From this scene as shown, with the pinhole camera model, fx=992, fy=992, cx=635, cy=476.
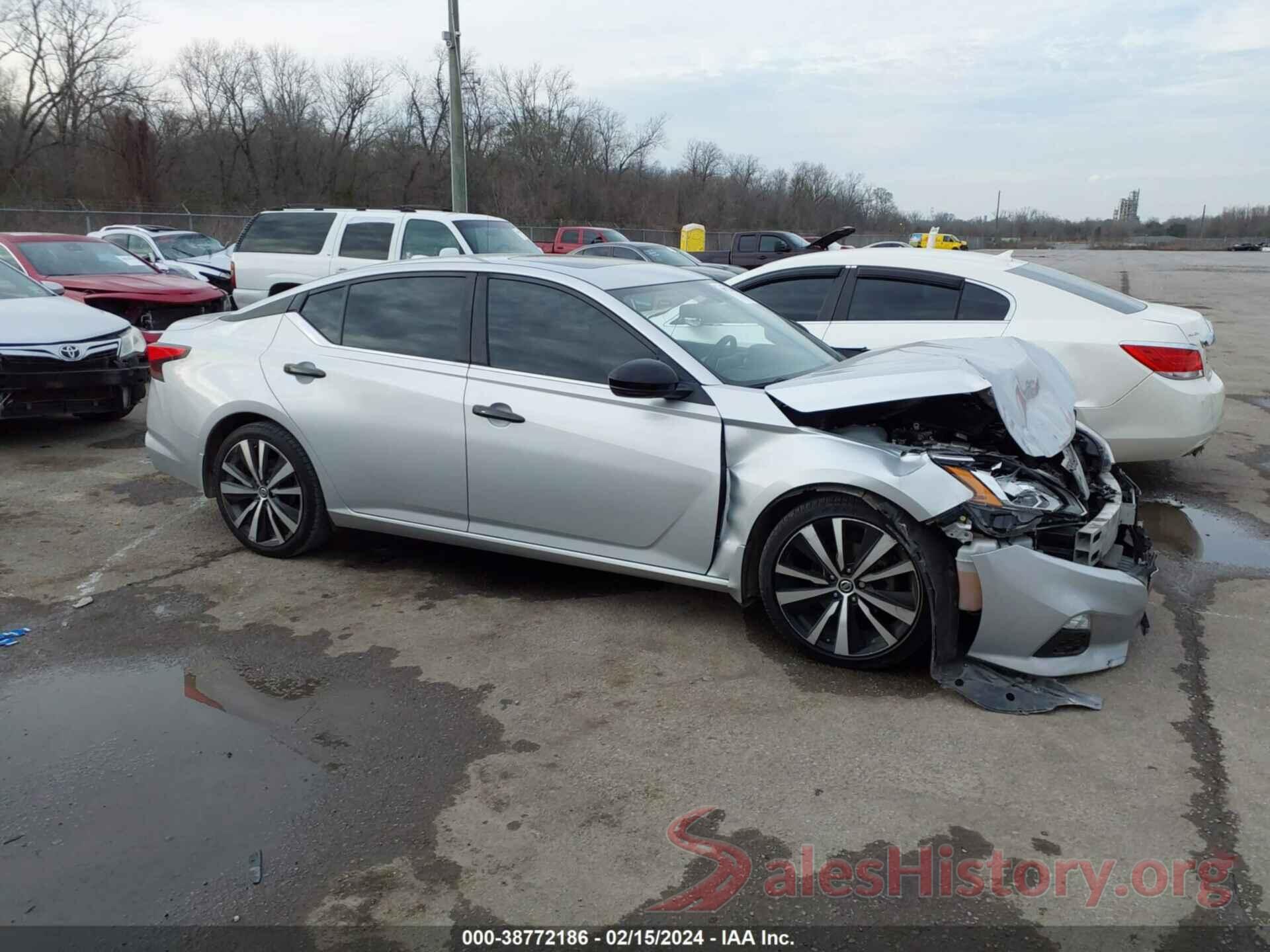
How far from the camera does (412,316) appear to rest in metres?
5.12

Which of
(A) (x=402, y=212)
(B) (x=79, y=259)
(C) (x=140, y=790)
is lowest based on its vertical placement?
(C) (x=140, y=790)

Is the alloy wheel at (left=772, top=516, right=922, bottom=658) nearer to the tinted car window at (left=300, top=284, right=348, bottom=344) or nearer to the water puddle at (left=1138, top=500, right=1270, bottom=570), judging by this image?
the water puddle at (left=1138, top=500, right=1270, bottom=570)

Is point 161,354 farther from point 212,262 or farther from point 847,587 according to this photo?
point 212,262

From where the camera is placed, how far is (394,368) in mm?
5012

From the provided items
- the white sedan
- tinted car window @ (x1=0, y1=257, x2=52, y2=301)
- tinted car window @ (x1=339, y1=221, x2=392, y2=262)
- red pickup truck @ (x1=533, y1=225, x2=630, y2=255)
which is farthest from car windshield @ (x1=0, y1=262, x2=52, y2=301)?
red pickup truck @ (x1=533, y1=225, x2=630, y2=255)

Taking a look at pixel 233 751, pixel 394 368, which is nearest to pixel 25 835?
pixel 233 751

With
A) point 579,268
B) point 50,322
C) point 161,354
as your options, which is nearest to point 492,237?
point 50,322

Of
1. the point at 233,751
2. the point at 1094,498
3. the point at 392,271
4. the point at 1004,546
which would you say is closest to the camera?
the point at 233,751

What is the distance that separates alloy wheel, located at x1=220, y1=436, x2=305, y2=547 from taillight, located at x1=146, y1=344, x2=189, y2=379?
76 cm

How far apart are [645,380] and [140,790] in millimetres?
2418

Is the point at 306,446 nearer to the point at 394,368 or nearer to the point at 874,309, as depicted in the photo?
the point at 394,368

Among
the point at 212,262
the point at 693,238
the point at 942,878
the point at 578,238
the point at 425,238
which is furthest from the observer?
the point at 693,238

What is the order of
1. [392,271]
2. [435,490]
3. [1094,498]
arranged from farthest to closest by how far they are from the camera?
[392,271] → [435,490] → [1094,498]

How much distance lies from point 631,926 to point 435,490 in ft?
8.88
